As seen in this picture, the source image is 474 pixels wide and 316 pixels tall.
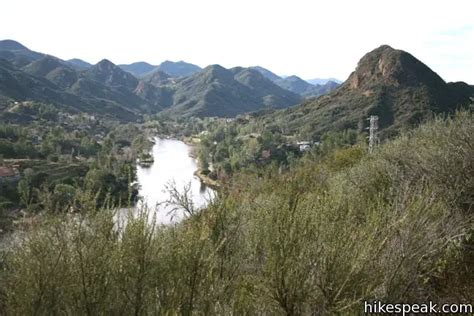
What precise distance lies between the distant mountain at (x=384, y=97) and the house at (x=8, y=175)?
55558 millimetres

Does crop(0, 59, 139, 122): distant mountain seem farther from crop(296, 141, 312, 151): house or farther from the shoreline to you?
crop(296, 141, 312, 151): house

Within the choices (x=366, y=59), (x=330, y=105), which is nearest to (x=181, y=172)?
(x=330, y=105)

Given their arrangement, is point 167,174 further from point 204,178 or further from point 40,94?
point 40,94

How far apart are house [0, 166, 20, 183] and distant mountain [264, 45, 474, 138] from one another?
2187 inches

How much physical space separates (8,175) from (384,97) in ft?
255

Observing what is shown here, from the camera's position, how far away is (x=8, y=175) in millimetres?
55281

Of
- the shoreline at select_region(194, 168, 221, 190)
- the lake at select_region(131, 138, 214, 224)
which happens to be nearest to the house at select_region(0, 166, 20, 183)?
the lake at select_region(131, 138, 214, 224)

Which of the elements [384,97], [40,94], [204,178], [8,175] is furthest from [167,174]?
[40,94]

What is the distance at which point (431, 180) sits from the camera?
11797 mm

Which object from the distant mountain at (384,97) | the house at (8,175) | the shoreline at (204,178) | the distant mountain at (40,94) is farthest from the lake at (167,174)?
the distant mountain at (40,94)

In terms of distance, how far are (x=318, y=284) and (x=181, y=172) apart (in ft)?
248

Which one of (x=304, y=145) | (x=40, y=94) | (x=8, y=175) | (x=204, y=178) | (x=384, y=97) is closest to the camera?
(x=8, y=175)

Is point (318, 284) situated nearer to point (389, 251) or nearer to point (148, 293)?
point (389, 251)

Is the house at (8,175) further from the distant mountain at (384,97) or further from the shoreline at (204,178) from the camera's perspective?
the distant mountain at (384,97)
